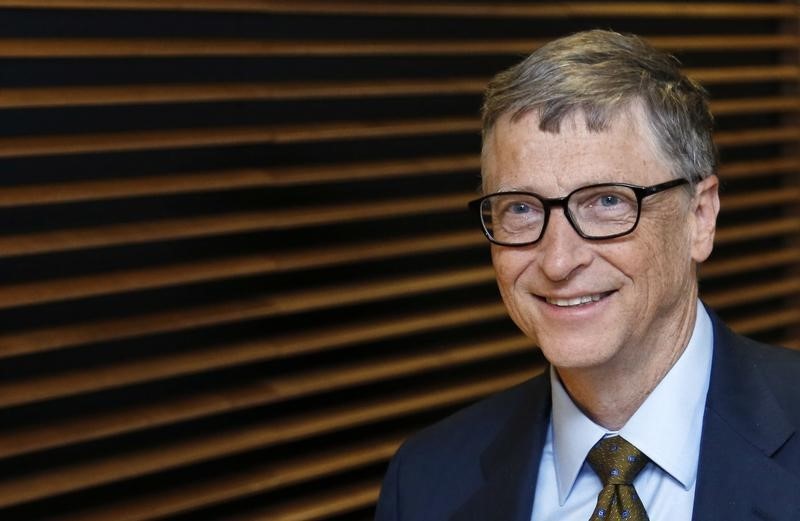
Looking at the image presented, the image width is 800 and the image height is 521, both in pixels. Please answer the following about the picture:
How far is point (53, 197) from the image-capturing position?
2506mm

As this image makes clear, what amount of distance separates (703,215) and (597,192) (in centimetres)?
25

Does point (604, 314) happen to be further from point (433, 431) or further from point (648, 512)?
point (433, 431)

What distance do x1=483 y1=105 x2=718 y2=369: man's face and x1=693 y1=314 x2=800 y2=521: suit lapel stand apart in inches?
4.9

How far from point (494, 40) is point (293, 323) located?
41.8 inches

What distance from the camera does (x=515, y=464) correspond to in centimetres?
212

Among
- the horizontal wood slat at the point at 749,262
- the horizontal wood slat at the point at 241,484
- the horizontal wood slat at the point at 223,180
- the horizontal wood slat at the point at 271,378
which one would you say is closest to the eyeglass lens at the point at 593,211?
the horizontal wood slat at the point at 223,180

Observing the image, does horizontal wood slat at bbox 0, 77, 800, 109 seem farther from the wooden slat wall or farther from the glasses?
the glasses

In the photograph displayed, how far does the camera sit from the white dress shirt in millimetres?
1906

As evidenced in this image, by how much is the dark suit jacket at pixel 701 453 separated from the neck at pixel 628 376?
8cm

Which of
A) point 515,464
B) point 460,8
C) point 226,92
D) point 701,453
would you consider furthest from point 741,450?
point 460,8

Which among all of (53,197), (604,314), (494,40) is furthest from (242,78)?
(604,314)

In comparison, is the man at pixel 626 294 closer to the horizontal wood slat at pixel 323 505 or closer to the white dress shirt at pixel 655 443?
the white dress shirt at pixel 655 443

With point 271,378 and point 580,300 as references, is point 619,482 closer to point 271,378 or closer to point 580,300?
point 580,300

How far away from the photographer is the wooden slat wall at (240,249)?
259cm
